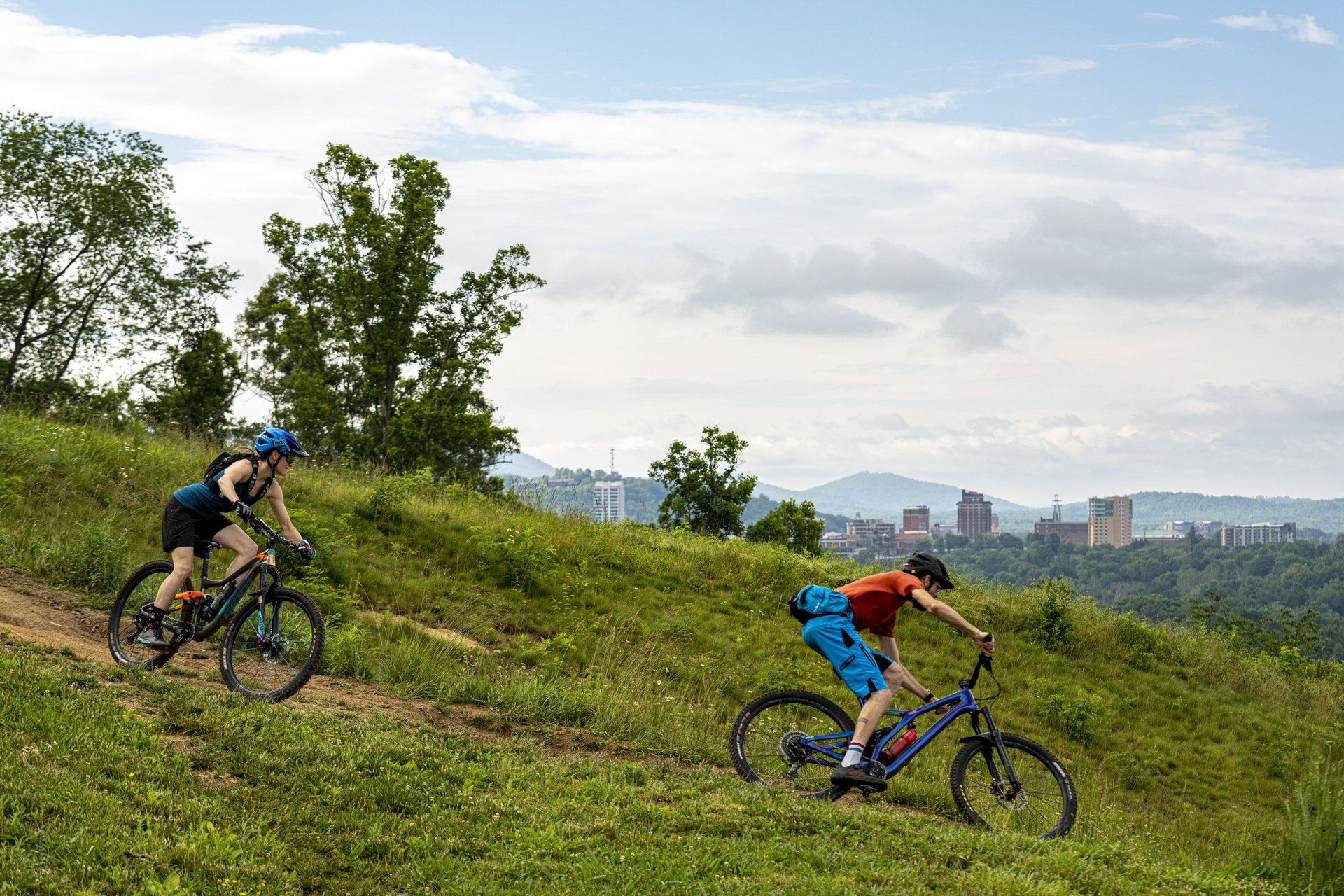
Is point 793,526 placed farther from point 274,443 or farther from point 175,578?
point 274,443

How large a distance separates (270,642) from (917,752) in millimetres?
5344

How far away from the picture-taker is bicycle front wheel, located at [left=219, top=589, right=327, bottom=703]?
8.73 metres

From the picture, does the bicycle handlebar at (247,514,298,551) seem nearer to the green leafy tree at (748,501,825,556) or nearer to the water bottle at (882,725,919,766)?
the water bottle at (882,725,919,766)

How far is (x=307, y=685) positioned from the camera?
32.1 feet

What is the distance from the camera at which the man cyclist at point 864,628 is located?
26.1ft

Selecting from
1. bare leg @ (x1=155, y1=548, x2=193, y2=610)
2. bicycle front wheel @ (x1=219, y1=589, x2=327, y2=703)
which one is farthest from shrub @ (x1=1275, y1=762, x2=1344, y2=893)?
bare leg @ (x1=155, y1=548, x2=193, y2=610)

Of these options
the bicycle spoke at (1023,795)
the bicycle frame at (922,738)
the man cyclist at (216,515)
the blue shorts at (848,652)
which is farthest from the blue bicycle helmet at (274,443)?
the bicycle spoke at (1023,795)

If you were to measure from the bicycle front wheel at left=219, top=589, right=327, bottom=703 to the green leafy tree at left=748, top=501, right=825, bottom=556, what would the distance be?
43.8 m

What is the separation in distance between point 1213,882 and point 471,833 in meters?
4.73

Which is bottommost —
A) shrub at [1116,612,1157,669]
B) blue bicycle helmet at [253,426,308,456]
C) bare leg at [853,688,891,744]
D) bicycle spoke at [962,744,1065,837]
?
shrub at [1116,612,1157,669]

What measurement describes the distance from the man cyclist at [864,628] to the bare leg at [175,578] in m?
5.22

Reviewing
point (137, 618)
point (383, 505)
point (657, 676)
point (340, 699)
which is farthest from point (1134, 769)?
point (137, 618)

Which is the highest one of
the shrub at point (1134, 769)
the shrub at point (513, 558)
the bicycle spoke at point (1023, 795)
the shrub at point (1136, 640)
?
the shrub at point (513, 558)

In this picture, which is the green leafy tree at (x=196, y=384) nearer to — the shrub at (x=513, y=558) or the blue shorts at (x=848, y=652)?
the shrub at (x=513, y=558)
